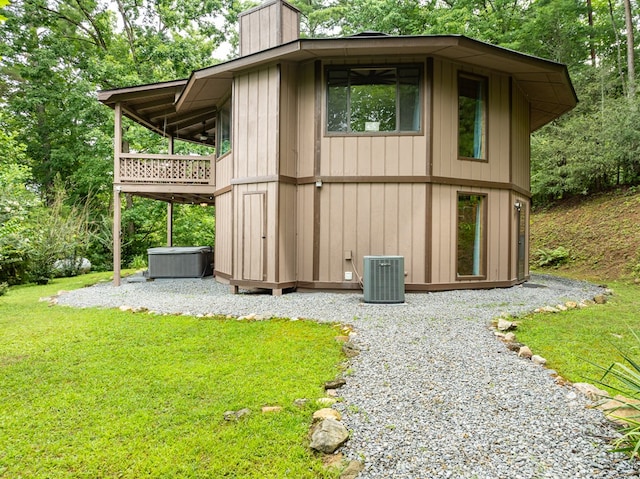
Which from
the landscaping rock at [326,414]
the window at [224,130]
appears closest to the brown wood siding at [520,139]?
the window at [224,130]

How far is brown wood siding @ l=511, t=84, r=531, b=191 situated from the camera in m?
8.31

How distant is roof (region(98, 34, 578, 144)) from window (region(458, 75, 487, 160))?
375 mm

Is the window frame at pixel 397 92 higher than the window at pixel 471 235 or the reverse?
higher

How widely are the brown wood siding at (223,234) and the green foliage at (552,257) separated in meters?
9.71

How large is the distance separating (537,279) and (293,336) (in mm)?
7566

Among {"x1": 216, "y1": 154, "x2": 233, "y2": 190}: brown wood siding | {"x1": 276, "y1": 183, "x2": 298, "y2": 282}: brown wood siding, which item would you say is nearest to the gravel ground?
{"x1": 276, "y1": 183, "x2": 298, "y2": 282}: brown wood siding

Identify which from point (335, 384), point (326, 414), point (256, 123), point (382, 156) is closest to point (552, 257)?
point (382, 156)

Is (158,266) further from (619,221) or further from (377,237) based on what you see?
(619,221)

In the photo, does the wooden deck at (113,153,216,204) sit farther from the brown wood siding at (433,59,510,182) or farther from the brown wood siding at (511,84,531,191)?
the brown wood siding at (511,84,531,191)

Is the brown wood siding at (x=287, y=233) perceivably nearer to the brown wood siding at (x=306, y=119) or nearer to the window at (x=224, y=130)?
the brown wood siding at (x=306, y=119)

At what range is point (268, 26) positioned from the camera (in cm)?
856

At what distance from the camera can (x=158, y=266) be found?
10086 mm

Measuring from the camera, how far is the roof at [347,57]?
6.63 metres

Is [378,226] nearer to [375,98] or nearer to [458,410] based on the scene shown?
[375,98]
